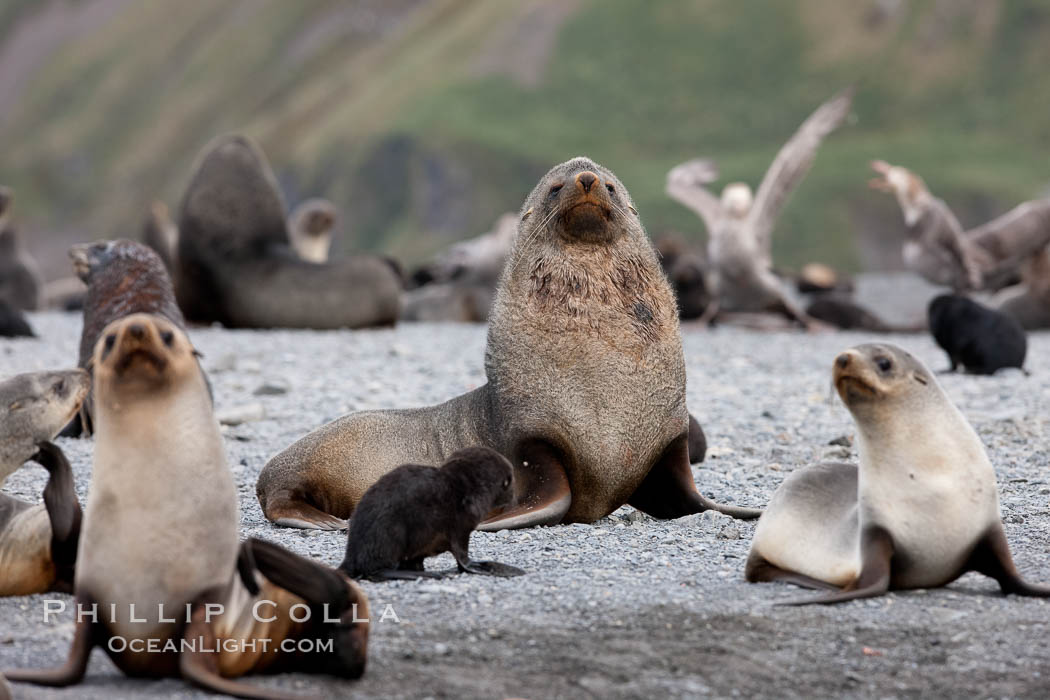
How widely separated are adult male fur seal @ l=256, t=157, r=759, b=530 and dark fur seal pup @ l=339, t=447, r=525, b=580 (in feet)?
2.05

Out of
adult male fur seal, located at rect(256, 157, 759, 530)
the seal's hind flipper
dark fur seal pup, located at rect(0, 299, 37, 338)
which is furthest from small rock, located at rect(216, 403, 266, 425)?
dark fur seal pup, located at rect(0, 299, 37, 338)

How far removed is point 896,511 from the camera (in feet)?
14.8

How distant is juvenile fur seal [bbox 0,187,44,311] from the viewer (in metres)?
17.9

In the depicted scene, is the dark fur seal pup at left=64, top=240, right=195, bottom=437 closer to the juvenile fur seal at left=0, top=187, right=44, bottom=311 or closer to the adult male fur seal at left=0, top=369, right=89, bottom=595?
the adult male fur seal at left=0, top=369, right=89, bottom=595

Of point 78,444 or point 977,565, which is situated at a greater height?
point 977,565

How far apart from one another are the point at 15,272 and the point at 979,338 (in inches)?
482

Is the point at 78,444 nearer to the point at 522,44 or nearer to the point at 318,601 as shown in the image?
the point at 318,601

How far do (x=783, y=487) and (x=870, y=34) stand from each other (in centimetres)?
4799

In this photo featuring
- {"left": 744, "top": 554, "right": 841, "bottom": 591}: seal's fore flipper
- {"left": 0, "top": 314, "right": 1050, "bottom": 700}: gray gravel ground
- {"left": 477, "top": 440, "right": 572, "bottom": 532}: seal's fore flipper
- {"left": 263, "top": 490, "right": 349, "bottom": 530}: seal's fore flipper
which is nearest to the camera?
{"left": 0, "top": 314, "right": 1050, "bottom": 700}: gray gravel ground

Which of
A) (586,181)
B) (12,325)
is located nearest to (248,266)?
(12,325)

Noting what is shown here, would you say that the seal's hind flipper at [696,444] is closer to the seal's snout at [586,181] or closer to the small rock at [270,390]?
the seal's snout at [586,181]

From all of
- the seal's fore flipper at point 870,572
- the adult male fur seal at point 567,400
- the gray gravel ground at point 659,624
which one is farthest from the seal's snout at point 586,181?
the seal's fore flipper at point 870,572

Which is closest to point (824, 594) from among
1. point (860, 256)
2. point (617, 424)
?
point (617, 424)

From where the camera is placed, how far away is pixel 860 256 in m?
37.8
